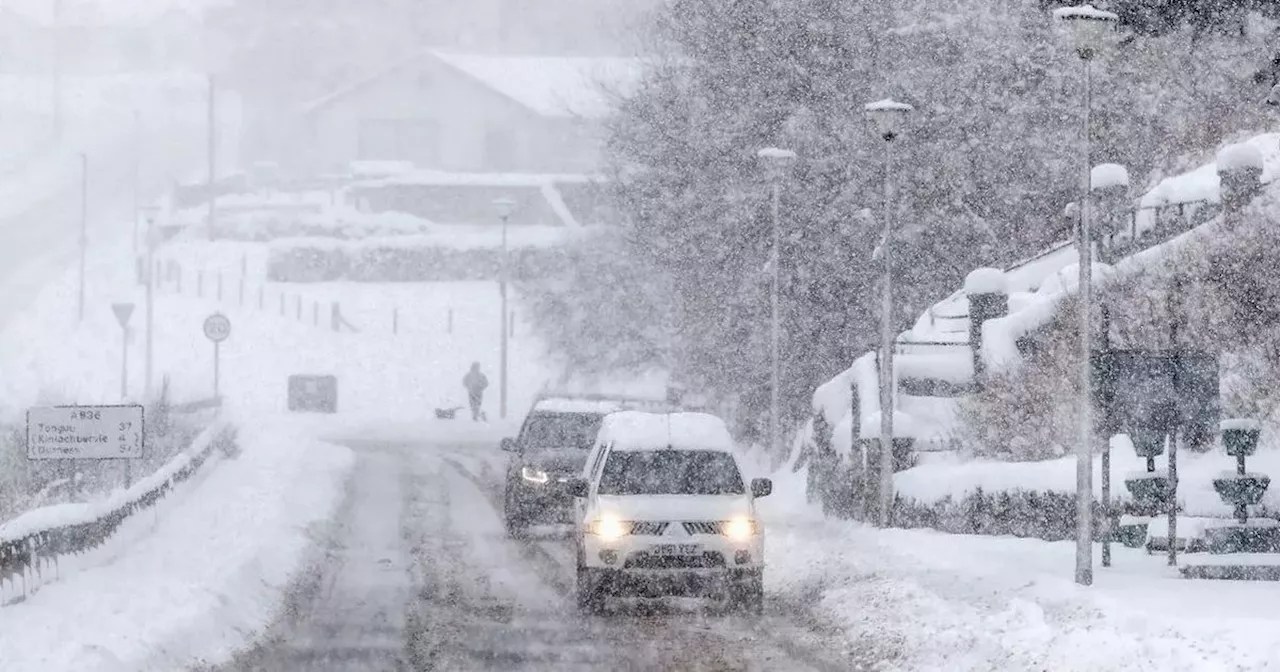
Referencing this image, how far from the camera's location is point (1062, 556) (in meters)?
18.5

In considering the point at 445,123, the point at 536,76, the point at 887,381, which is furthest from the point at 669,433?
the point at 536,76

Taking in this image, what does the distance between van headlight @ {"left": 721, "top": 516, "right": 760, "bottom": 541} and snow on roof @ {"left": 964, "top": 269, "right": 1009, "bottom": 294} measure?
10.9 m

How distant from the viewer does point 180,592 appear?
15.9 metres

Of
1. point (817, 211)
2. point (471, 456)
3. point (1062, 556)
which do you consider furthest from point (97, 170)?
point (1062, 556)

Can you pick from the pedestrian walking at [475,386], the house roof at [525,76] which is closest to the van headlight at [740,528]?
the pedestrian walking at [475,386]

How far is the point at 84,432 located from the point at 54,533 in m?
4.59

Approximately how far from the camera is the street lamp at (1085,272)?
50.2ft

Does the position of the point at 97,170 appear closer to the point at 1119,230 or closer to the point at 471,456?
the point at 471,456

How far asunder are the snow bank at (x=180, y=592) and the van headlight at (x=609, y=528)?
2.96 m

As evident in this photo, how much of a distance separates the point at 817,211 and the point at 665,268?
5615mm

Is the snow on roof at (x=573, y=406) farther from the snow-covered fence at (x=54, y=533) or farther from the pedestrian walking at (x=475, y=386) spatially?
the pedestrian walking at (x=475, y=386)

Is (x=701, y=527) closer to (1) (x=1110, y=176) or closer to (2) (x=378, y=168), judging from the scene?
(1) (x=1110, y=176)

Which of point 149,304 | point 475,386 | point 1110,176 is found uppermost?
point 1110,176

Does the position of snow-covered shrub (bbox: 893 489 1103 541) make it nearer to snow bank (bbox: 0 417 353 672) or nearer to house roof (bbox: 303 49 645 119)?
snow bank (bbox: 0 417 353 672)
